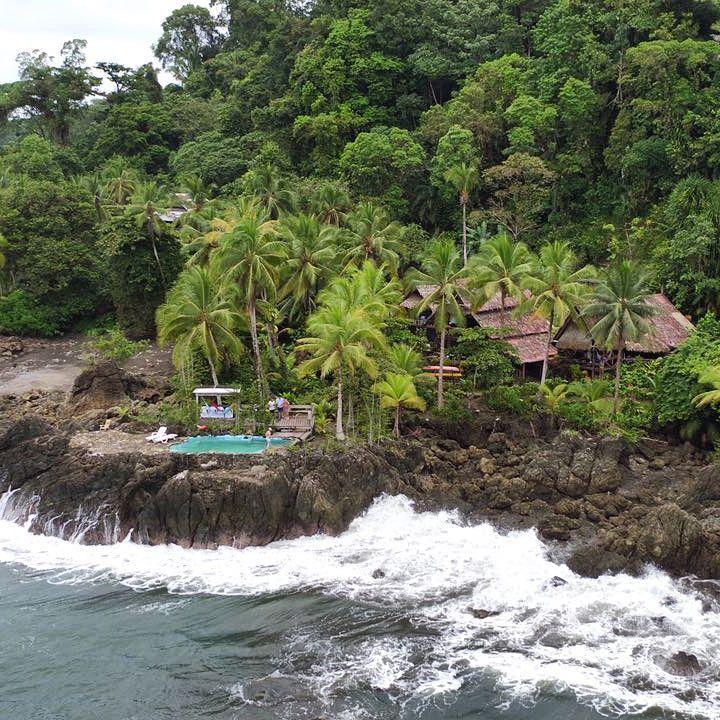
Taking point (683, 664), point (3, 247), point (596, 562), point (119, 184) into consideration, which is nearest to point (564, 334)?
point (596, 562)

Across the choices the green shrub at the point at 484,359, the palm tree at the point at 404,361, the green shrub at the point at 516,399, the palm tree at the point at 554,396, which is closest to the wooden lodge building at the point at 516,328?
the green shrub at the point at 484,359

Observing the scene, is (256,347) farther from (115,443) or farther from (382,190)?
(382,190)

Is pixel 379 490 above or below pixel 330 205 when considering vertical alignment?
below

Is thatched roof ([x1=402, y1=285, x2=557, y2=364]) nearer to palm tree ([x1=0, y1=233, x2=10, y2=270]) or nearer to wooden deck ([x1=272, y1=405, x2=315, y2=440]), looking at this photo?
wooden deck ([x1=272, y1=405, x2=315, y2=440])

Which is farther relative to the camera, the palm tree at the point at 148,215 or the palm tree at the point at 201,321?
the palm tree at the point at 148,215

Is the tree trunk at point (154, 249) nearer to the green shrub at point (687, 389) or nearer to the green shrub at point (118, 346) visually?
the green shrub at point (118, 346)
